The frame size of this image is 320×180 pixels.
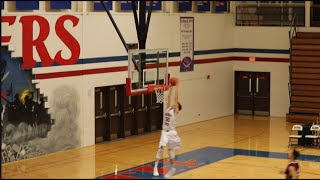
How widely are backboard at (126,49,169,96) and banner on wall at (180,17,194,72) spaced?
17.2ft

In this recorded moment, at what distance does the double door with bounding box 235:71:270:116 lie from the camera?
122 ft

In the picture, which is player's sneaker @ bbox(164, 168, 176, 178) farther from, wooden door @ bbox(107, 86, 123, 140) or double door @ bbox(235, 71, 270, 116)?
double door @ bbox(235, 71, 270, 116)

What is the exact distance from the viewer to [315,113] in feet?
113

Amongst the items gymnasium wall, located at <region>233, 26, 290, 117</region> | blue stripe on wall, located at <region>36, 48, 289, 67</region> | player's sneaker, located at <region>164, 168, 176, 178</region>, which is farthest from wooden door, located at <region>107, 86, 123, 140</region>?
gymnasium wall, located at <region>233, 26, 290, 117</region>

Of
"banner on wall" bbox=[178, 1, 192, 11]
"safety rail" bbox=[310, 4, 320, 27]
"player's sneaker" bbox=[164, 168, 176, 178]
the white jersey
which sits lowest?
"player's sneaker" bbox=[164, 168, 176, 178]

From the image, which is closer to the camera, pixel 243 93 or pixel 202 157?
pixel 202 157

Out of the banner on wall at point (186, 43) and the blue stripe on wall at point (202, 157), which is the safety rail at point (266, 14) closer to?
A: the banner on wall at point (186, 43)

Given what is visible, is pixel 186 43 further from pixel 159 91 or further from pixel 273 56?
pixel 159 91

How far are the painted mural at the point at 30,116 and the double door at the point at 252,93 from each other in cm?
1307

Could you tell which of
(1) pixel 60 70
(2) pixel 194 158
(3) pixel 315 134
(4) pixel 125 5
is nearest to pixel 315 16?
(3) pixel 315 134

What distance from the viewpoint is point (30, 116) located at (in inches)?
977

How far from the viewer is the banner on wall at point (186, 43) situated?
33031 millimetres

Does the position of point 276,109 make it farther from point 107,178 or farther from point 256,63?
point 107,178

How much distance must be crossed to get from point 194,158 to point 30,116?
588 centimetres
